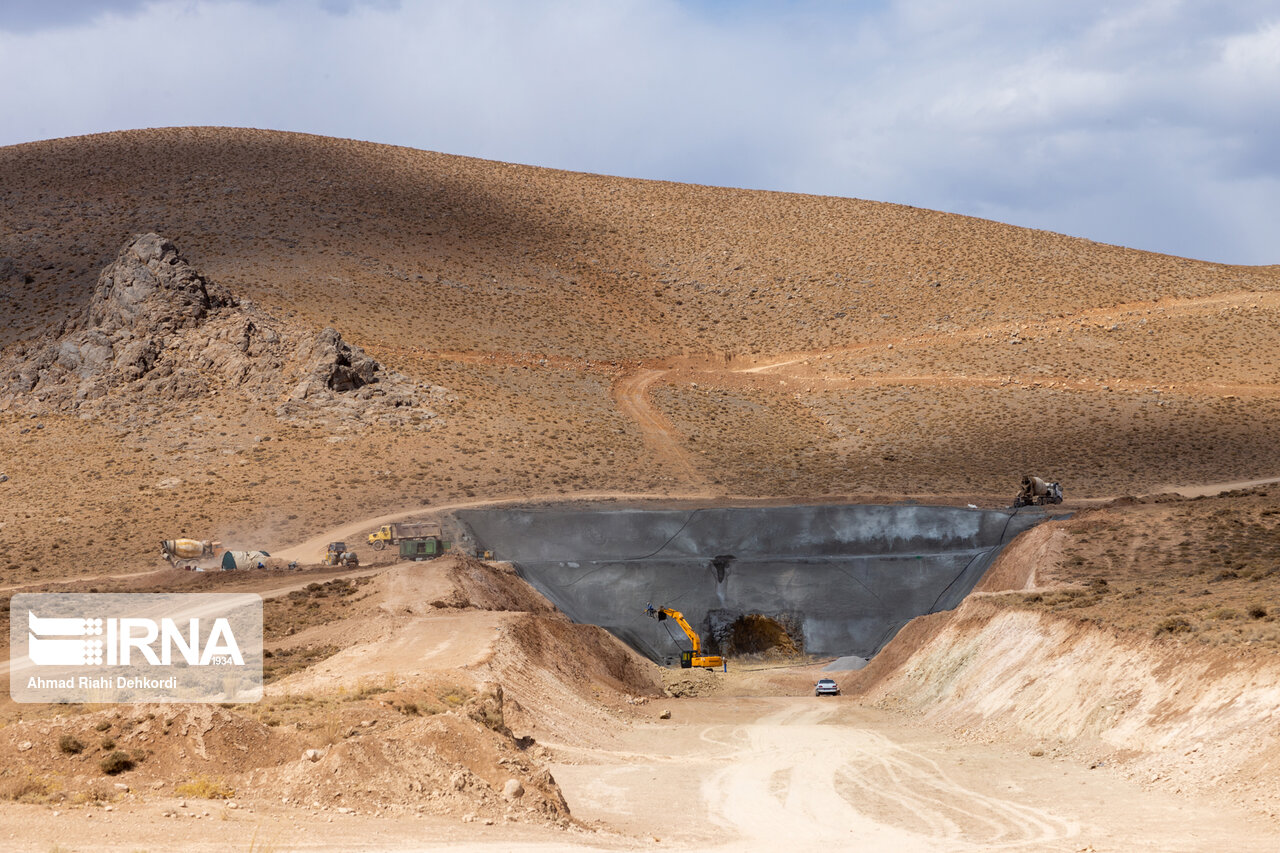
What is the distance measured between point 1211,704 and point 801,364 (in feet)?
185

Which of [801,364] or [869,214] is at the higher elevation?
[869,214]

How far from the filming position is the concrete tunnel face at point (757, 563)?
40688mm

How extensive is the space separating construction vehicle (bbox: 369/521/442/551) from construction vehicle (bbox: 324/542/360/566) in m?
1.57

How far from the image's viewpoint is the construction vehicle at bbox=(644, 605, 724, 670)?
3903cm

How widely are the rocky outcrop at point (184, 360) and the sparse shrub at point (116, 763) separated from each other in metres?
44.3

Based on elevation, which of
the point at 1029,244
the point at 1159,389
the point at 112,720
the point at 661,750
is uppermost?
the point at 1029,244

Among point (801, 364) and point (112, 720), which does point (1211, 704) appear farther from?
point (801, 364)

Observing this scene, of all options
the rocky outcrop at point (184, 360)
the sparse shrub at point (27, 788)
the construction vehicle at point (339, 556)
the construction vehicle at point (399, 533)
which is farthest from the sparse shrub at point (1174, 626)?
the rocky outcrop at point (184, 360)

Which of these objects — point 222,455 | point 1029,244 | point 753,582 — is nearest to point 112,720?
point 753,582

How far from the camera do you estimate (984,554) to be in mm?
40281

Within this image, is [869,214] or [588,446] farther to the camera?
[869,214]

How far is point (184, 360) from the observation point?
5875 cm

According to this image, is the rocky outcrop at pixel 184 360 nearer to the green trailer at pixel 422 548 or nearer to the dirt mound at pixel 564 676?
the green trailer at pixel 422 548

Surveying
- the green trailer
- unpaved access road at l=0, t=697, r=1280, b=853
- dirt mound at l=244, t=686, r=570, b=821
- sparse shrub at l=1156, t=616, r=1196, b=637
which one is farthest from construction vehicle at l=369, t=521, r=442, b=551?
dirt mound at l=244, t=686, r=570, b=821
